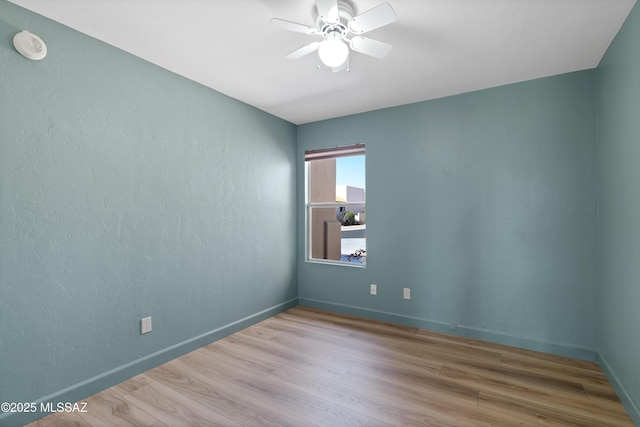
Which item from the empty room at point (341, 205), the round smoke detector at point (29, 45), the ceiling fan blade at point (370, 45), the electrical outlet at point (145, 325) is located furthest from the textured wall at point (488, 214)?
the round smoke detector at point (29, 45)

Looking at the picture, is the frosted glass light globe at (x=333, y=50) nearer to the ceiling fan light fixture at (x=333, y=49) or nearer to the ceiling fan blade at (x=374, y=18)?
the ceiling fan light fixture at (x=333, y=49)

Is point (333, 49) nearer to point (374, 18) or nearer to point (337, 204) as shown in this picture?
point (374, 18)

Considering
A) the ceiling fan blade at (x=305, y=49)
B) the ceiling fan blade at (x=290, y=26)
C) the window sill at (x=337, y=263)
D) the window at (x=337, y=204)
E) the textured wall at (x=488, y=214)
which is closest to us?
the ceiling fan blade at (x=290, y=26)

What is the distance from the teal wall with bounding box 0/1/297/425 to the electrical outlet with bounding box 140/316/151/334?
5cm

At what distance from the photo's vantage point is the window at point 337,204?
375cm

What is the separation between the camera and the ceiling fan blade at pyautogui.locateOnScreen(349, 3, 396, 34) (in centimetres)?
152

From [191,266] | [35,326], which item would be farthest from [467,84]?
[35,326]

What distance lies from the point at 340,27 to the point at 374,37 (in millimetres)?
374

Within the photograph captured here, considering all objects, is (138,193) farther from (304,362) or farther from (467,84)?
(467,84)

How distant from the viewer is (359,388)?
213 centimetres

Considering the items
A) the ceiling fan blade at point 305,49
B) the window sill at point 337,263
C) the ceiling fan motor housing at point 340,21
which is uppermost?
the ceiling fan motor housing at point 340,21

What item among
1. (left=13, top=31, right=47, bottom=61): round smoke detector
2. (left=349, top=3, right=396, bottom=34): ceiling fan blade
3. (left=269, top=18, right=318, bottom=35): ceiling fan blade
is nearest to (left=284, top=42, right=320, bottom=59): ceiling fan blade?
(left=269, top=18, right=318, bottom=35): ceiling fan blade

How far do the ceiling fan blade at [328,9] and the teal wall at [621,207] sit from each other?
1.68 metres

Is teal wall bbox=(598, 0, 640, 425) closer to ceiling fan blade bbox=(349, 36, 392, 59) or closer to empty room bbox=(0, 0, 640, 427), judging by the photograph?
empty room bbox=(0, 0, 640, 427)
